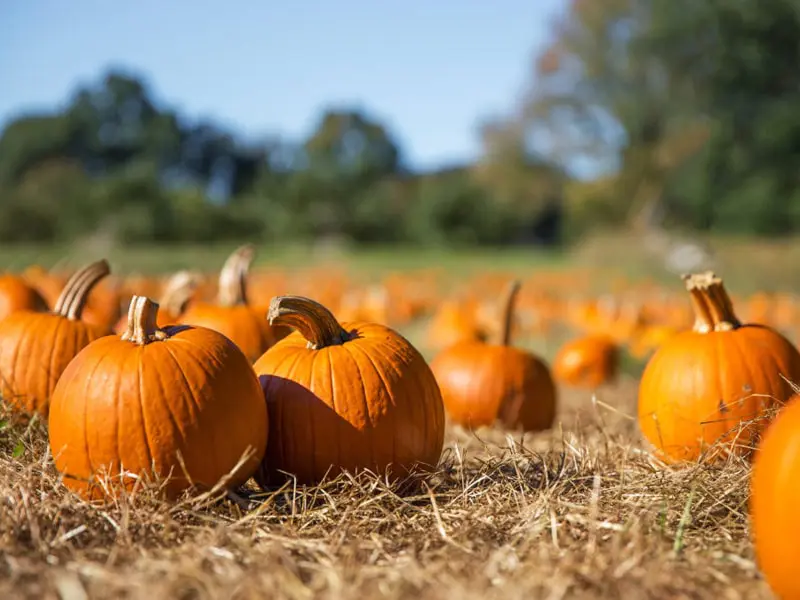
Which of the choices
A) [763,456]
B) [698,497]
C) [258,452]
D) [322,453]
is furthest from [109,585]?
[698,497]

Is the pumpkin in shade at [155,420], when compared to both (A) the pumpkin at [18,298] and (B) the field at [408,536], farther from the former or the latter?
(A) the pumpkin at [18,298]

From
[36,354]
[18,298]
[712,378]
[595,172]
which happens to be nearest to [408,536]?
[712,378]

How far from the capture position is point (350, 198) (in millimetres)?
50531

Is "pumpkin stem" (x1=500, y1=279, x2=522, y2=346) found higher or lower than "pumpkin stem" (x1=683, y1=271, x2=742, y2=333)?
lower

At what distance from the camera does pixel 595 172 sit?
116ft

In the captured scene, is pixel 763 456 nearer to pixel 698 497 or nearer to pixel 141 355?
pixel 698 497

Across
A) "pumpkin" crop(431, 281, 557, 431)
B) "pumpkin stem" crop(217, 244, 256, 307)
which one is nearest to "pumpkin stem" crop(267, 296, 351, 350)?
"pumpkin stem" crop(217, 244, 256, 307)

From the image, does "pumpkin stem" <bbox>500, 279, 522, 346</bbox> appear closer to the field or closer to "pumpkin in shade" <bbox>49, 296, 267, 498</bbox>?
the field

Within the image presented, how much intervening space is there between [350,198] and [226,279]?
1837 inches

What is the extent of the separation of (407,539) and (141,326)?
1.07 meters

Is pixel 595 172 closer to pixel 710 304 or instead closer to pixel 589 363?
pixel 589 363

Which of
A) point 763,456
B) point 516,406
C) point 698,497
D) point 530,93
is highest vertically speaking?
point 530,93

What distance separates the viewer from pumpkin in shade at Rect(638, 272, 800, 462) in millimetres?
3174

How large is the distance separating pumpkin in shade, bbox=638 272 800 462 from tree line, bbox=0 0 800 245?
2531 centimetres
